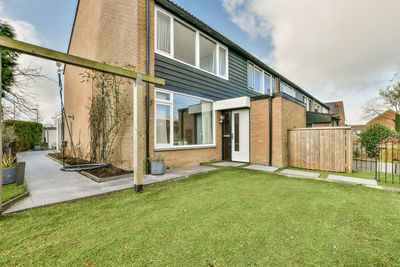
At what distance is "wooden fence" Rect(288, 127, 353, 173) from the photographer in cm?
566

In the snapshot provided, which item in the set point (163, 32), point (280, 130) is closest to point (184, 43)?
point (163, 32)

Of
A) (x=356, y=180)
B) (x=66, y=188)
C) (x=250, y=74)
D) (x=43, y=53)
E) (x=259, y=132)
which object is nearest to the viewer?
(x=43, y=53)

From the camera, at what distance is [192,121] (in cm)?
711

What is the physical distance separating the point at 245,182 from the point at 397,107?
2176 centimetres

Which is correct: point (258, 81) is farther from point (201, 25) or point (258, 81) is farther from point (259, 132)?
point (201, 25)

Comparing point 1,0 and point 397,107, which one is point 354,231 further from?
point 397,107

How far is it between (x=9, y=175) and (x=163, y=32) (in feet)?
19.8

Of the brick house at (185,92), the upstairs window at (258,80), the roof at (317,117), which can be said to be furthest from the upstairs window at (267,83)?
the brick house at (185,92)

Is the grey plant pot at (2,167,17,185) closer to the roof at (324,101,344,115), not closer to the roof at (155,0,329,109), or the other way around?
the roof at (155,0,329,109)

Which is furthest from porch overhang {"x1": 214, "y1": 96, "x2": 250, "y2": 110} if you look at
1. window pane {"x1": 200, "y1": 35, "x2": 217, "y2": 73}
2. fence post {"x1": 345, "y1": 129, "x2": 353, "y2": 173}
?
fence post {"x1": 345, "y1": 129, "x2": 353, "y2": 173}

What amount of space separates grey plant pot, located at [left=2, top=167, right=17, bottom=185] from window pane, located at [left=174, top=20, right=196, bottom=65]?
5997mm

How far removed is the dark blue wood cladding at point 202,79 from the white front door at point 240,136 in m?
1.36

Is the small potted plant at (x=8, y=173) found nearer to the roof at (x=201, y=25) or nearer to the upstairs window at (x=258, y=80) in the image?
the roof at (x=201, y=25)

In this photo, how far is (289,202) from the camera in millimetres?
3232
